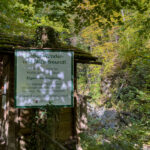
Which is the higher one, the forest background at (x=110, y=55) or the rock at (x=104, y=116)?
the forest background at (x=110, y=55)

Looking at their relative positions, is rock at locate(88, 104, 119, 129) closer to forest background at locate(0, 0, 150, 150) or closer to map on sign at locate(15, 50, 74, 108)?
forest background at locate(0, 0, 150, 150)

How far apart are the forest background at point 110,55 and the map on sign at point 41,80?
134 inches

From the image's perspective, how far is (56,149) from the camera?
2934 millimetres

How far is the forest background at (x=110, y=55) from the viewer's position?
20.1ft

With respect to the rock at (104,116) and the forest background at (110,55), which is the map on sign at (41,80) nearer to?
the forest background at (110,55)

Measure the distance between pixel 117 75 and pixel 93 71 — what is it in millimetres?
2168

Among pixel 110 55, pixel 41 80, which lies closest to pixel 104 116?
pixel 110 55

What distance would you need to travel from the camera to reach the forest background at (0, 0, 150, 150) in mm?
6133

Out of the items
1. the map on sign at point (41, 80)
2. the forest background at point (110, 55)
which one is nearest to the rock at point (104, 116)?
the forest background at point (110, 55)

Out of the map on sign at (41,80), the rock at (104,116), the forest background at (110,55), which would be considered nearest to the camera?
the map on sign at (41,80)

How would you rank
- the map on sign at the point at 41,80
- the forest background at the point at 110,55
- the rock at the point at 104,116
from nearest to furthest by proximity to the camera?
the map on sign at the point at 41,80 → the forest background at the point at 110,55 → the rock at the point at 104,116

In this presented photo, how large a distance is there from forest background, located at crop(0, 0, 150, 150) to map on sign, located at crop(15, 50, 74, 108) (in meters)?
3.41

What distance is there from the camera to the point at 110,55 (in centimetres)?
1363

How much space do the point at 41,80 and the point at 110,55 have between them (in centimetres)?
1147
